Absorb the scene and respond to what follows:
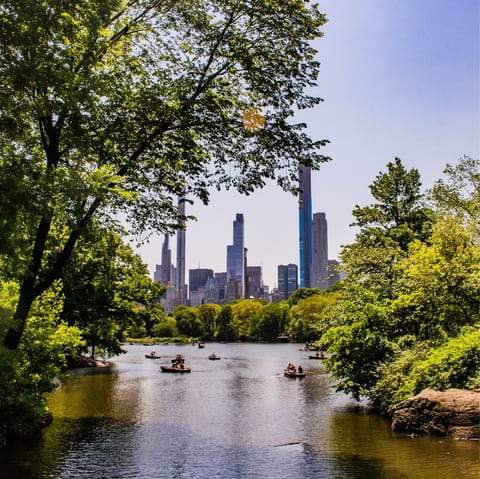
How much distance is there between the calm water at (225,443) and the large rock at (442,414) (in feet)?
2.38

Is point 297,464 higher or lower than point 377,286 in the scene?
lower

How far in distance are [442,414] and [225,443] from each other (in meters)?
8.92

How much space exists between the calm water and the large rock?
0.73 metres

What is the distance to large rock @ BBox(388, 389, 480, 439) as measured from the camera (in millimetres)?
21125

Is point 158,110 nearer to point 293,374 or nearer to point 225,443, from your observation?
point 225,443

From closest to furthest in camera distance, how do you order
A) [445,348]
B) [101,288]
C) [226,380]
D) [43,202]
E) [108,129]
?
[43,202]
[108,129]
[445,348]
[101,288]
[226,380]

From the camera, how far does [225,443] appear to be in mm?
22047

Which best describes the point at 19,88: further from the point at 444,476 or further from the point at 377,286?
the point at 377,286

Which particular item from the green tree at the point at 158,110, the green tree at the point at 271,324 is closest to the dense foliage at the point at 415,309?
the green tree at the point at 158,110

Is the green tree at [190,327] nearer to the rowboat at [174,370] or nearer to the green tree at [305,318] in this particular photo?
the green tree at [305,318]

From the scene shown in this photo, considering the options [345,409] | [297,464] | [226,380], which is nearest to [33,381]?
[297,464]

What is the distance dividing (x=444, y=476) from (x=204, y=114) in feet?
43.5

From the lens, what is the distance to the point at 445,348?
24.2 meters

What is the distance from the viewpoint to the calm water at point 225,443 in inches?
691
